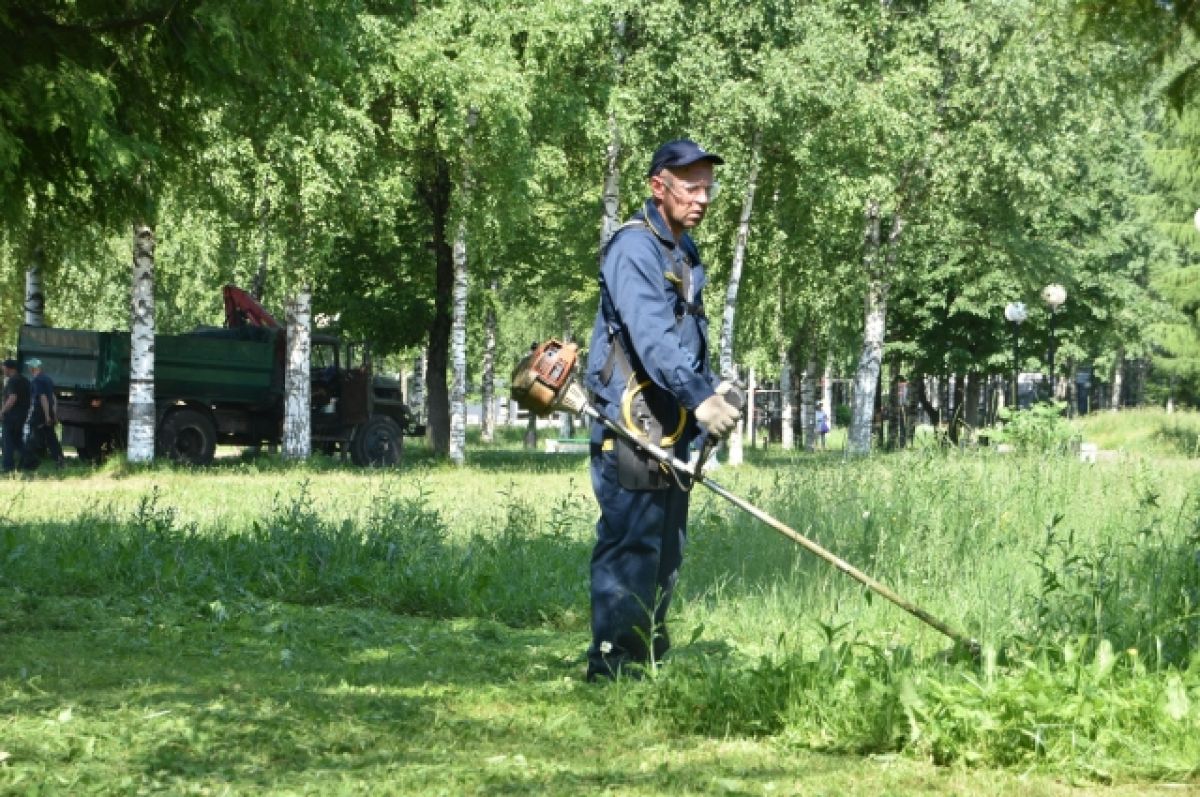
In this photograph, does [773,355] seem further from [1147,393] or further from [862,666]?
[862,666]

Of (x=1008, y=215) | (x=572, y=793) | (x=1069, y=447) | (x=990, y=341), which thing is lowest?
Result: (x=572, y=793)

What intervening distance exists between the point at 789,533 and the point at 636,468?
0.65 m

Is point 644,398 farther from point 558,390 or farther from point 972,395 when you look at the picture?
point 972,395

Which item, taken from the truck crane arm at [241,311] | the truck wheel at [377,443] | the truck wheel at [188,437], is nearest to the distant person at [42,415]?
the truck wheel at [188,437]

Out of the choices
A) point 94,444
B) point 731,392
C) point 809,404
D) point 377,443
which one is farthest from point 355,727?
point 809,404

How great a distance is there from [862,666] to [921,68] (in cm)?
3013

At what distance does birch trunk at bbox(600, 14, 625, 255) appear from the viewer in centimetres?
3133

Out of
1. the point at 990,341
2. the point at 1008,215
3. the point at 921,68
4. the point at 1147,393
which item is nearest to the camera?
the point at 921,68

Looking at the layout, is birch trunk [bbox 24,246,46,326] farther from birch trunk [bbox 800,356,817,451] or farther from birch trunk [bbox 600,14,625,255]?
birch trunk [bbox 800,356,817,451]

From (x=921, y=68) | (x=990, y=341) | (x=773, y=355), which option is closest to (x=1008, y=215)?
(x=990, y=341)

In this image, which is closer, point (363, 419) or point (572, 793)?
point (572, 793)

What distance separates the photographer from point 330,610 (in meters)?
8.89

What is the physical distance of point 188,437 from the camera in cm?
2878

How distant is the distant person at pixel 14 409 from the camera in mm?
25781
